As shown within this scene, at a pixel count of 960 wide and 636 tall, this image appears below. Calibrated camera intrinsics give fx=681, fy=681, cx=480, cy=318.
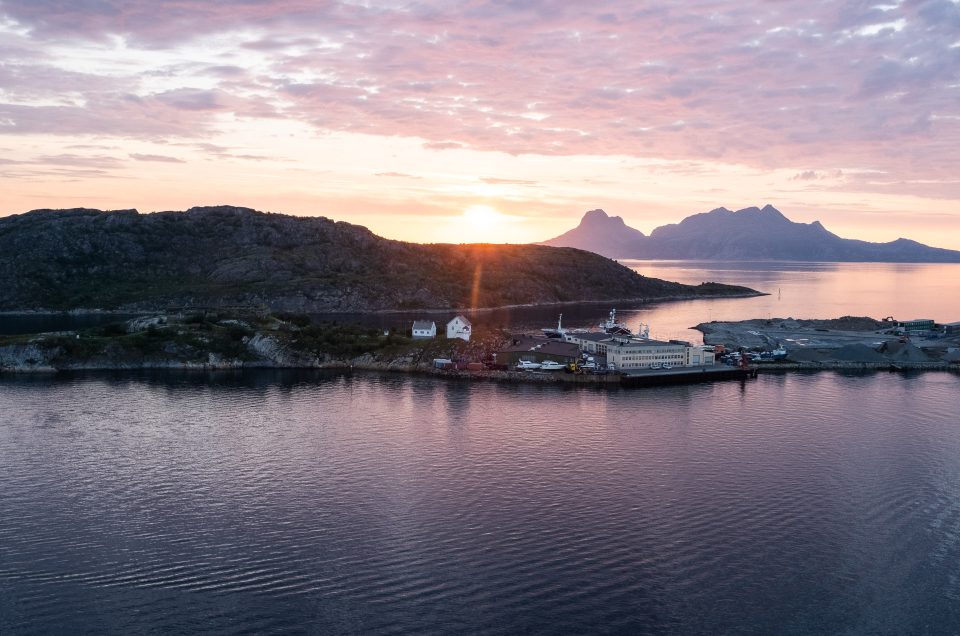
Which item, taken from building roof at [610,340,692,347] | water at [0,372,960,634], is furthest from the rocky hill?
water at [0,372,960,634]

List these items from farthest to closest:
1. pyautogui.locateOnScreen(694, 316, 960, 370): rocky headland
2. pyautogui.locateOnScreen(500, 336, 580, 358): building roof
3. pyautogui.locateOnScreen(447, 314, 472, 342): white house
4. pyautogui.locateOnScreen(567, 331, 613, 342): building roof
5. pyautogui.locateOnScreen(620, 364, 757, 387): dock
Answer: pyautogui.locateOnScreen(567, 331, 613, 342): building roof < pyautogui.locateOnScreen(694, 316, 960, 370): rocky headland < pyautogui.locateOnScreen(447, 314, 472, 342): white house < pyautogui.locateOnScreen(500, 336, 580, 358): building roof < pyautogui.locateOnScreen(620, 364, 757, 387): dock

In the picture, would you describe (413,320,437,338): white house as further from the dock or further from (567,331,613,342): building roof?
the dock

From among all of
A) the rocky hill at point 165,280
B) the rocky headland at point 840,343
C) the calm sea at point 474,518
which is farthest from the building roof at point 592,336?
the rocky hill at point 165,280

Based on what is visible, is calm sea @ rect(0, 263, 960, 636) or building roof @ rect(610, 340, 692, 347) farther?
building roof @ rect(610, 340, 692, 347)

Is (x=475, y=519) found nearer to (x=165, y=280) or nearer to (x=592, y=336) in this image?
(x=592, y=336)

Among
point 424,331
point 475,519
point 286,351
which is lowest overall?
point 475,519

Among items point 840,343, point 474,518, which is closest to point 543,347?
point 840,343

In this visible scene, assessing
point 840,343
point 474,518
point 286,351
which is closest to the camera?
point 474,518

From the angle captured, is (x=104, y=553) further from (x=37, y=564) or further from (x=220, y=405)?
(x=220, y=405)

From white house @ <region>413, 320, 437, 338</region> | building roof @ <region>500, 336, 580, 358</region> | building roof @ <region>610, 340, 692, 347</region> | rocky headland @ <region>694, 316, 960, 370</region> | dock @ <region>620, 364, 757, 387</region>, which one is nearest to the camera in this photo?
dock @ <region>620, 364, 757, 387</region>

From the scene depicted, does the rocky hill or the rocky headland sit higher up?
the rocky hill
